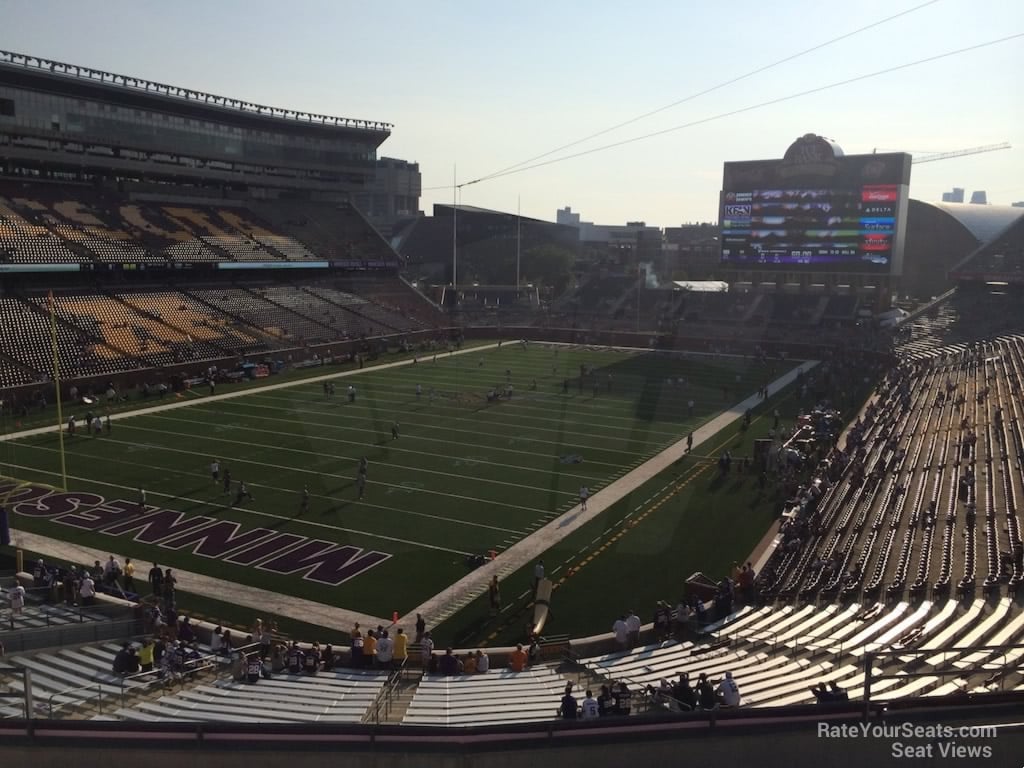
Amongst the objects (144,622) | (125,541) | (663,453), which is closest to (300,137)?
(663,453)

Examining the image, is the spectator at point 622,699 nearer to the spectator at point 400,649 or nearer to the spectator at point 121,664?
the spectator at point 400,649

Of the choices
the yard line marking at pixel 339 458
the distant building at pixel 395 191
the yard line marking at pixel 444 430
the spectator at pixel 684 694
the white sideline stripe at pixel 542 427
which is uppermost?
the distant building at pixel 395 191

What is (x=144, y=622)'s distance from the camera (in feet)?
49.5

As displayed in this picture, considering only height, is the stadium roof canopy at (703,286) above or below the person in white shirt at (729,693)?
above

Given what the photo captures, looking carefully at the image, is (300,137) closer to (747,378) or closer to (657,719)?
(747,378)

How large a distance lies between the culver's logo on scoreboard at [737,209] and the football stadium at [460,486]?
0.20m

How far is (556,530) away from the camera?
21.5 metres

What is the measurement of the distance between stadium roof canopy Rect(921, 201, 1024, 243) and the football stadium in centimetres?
2030

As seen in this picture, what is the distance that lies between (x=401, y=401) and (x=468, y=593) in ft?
67.8

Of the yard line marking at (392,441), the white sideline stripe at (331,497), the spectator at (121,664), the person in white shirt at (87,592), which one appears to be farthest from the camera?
the yard line marking at (392,441)

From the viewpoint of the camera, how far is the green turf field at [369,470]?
19.2m

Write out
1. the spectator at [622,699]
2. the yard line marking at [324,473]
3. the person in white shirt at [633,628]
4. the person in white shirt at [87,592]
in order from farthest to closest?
1. the yard line marking at [324,473]
2. the person in white shirt at [87,592]
3. the person in white shirt at [633,628]
4. the spectator at [622,699]

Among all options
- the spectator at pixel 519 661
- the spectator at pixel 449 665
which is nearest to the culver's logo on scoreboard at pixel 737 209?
the spectator at pixel 519 661

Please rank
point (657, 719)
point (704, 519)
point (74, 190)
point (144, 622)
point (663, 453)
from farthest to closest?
point (74, 190) < point (663, 453) < point (704, 519) < point (144, 622) < point (657, 719)
